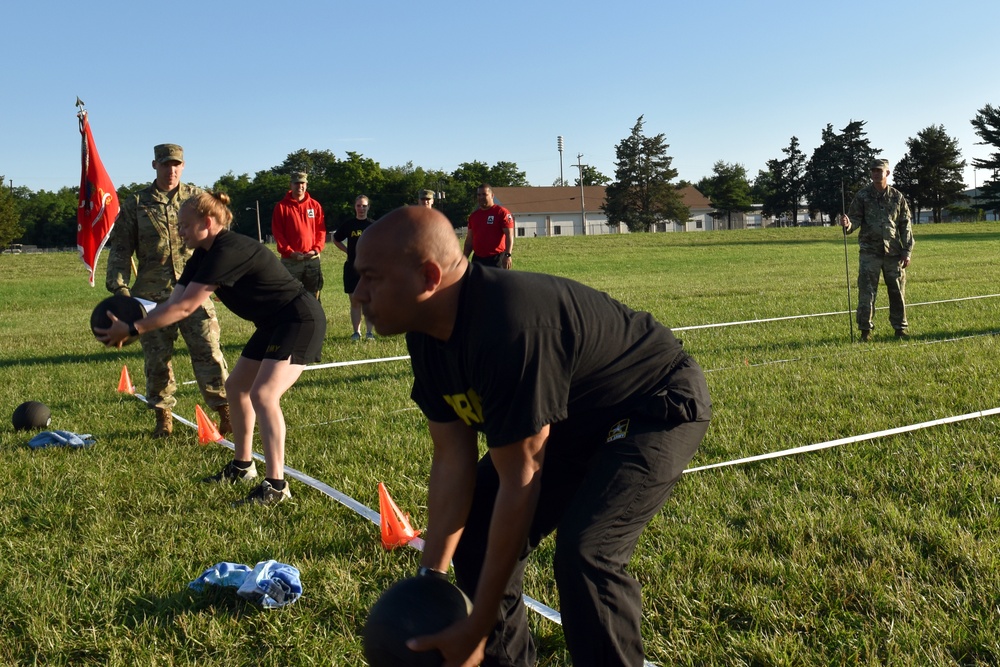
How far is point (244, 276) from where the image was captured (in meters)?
5.53

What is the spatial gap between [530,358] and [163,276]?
20.2ft

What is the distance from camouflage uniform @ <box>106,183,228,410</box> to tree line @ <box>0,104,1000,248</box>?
2423 inches

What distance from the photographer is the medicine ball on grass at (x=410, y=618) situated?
8.38 ft

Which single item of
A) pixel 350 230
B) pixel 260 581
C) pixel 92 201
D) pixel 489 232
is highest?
pixel 92 201

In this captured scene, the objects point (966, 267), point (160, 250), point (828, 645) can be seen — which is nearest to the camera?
point (828, 645)

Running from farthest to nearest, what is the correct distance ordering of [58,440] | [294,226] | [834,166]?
[834,166] < [294,226] < [58,440]

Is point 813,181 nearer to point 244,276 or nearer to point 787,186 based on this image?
point 787,186

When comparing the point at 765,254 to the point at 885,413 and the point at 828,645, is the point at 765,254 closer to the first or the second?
the point at 885,413

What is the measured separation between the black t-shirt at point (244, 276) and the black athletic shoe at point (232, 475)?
1.02 metres

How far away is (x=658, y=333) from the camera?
9.84 ft

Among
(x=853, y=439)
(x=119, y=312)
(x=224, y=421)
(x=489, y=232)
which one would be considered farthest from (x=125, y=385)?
(x=853, y=439)

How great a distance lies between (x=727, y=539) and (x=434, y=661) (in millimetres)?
2215

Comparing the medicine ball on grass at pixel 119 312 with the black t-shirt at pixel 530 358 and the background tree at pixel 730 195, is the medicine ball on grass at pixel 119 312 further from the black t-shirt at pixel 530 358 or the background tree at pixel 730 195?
the background tree at pixel 730 195

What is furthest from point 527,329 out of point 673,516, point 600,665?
point 673,516
